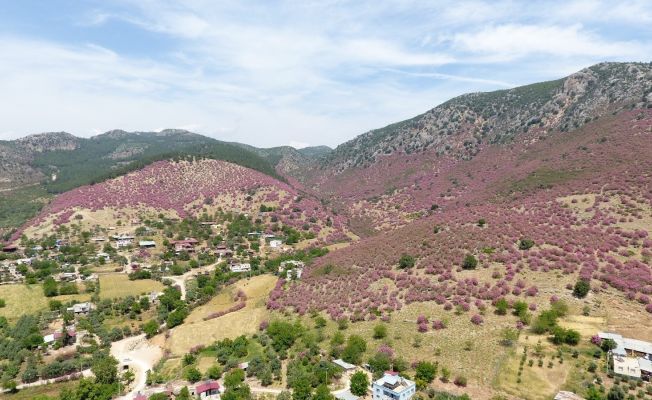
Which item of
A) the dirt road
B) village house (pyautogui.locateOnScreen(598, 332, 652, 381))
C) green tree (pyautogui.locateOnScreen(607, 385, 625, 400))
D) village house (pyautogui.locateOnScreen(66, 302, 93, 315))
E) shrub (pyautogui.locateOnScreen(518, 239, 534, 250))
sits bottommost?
the dirt road

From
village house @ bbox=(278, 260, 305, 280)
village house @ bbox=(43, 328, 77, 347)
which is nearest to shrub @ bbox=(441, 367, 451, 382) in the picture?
village house @ bbox=(278, 260, 305, 280)

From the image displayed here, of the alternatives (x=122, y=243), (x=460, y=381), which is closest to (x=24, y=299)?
(x=122, y=243)

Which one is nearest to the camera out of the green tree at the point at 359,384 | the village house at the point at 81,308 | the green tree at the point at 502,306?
the green tree at the point at 359,384

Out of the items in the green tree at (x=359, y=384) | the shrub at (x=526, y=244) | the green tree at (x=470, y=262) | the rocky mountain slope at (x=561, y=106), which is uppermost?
the rocky mountain slope at (x=561, y=106)

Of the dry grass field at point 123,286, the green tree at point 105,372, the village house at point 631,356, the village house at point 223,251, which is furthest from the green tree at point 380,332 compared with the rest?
the village house at point 223,251

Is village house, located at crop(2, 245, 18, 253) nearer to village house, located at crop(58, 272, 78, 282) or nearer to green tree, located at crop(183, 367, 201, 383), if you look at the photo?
village house, located at crop(58, 272, 78, 282)

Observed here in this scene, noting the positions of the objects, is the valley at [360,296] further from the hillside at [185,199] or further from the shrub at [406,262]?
the hillside at [185,199]

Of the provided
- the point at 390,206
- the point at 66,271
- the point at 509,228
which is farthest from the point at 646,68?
the point at 66,271
